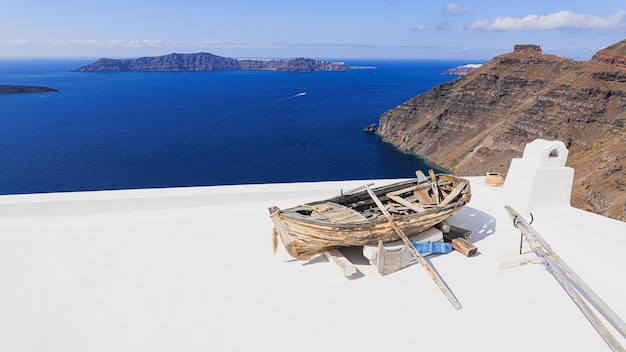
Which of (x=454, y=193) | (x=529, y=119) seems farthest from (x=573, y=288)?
(x=529, y=119)

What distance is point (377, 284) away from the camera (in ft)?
15.0

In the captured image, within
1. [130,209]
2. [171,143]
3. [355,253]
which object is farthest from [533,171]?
[171,143]

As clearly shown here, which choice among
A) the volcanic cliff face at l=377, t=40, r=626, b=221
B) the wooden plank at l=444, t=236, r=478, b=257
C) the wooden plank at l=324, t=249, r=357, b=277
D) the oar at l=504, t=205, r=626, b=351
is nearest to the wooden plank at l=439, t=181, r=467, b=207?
the wooden plank at l=444, t=236, r=478, b=257

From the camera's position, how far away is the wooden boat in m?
4.63

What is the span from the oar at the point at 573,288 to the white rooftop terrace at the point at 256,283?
191mm

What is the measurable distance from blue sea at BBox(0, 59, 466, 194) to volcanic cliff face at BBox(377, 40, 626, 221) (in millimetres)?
6408

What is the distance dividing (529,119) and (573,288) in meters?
52.8

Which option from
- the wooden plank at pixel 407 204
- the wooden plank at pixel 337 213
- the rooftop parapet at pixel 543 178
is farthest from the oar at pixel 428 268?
the rooftop parapet at pixel 543 178

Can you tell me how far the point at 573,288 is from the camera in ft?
13.6

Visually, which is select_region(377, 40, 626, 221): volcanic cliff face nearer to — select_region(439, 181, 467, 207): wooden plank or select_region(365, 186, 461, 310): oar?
select_region(439, 181, 467, 207): wooden plank

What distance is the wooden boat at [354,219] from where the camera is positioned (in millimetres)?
4629

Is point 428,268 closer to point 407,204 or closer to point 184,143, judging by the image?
point 407,204

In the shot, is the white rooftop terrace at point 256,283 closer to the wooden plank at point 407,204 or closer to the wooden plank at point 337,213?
the wooden plank at point 337,213

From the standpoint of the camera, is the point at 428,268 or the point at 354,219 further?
the point at 354,219
